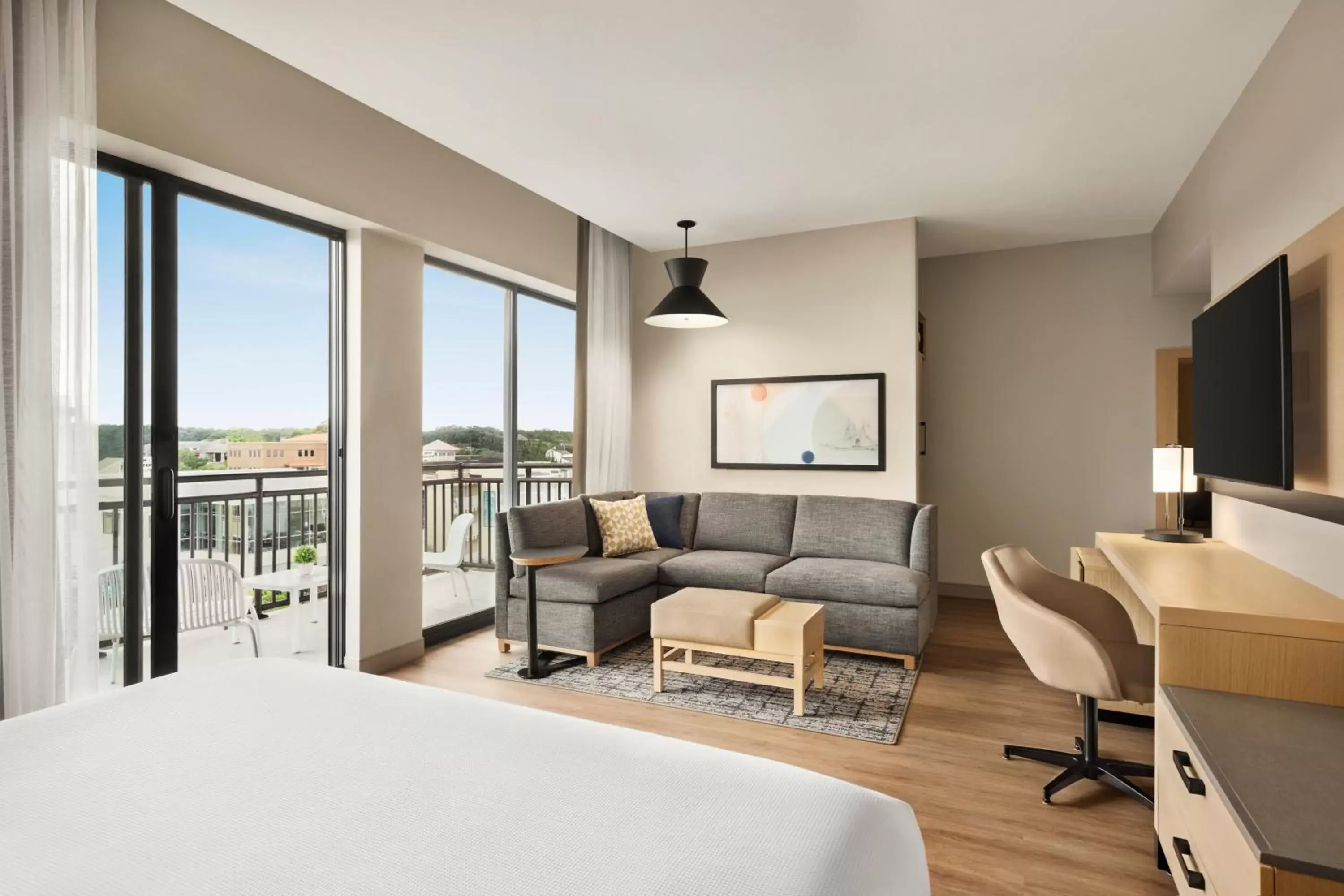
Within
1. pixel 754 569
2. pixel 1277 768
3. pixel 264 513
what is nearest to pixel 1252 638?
pixel 1277 768

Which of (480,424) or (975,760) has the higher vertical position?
(480,424)

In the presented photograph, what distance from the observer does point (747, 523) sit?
16.1 feet

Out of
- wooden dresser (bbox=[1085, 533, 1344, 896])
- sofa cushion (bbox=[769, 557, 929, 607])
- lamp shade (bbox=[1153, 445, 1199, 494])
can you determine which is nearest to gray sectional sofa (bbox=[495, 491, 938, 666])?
sofa cushion (bbox=[769, 557, 929, 607])

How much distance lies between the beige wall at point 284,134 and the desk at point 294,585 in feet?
5.99

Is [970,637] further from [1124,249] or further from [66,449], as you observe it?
[66,449]

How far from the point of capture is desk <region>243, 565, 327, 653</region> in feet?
11.1

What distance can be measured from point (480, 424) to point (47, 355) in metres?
2.61

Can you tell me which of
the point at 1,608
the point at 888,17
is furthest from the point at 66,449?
the point at 888,17

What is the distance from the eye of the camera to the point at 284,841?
0.99 meters

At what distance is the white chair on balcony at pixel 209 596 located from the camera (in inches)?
114

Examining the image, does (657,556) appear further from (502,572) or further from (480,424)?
(480,424)

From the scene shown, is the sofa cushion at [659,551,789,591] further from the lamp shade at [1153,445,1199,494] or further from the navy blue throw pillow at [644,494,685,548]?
the lamp shade at [1153,445,1199,494]

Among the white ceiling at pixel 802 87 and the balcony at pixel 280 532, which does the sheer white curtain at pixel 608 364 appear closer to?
the balcony at pixel 280 532

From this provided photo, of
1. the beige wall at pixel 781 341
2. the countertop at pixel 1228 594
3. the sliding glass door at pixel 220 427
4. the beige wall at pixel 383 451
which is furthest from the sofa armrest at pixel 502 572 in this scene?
the countertop at pixel 1228 594
